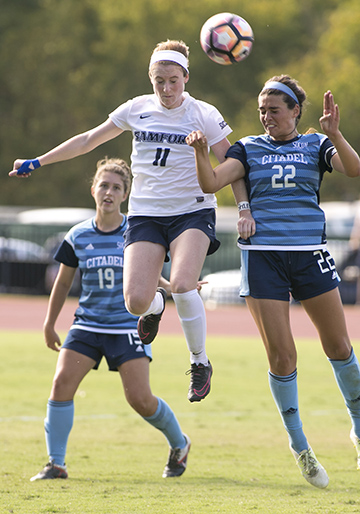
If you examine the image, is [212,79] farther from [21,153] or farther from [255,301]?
[255,301]

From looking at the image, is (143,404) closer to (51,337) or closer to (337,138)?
(51,337)

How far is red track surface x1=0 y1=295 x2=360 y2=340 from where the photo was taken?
57.6 feet

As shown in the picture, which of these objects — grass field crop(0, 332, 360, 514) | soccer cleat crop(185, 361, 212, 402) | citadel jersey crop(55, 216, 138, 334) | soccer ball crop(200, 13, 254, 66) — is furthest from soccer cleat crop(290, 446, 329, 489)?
soccer ball crop(200, 13, 254, 66)

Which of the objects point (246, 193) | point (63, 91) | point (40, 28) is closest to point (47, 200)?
point (63, 91)

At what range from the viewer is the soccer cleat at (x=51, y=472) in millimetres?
6516

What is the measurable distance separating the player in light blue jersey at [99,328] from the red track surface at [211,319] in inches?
403

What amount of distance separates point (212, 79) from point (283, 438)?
35300 millimetres

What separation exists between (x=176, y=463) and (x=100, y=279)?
1575 millimetres

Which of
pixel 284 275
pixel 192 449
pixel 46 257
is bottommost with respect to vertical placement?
pixel 46 257

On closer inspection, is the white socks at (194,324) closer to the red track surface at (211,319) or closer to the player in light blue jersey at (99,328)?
the player in light blue jersey at (99,328)

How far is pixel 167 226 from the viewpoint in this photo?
5910 mm

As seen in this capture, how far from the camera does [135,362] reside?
21.7ft

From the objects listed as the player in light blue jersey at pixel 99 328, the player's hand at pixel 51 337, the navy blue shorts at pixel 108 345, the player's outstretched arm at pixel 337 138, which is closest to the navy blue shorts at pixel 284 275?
the player's outstretched arm at pixel 337 138

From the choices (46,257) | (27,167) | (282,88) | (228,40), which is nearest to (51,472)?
(27,167)
